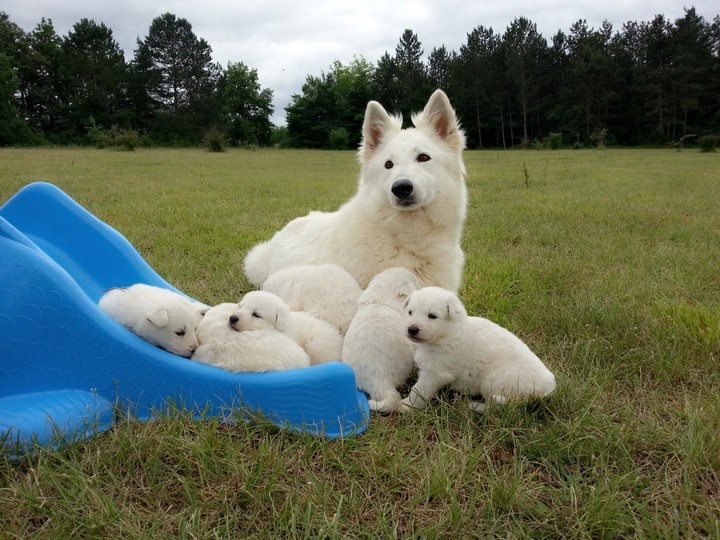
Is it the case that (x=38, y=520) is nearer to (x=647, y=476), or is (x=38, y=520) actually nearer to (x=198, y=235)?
(x=647, y=476)

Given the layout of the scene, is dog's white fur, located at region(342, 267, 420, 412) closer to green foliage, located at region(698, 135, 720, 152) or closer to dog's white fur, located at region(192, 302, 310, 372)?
dog's white fur, located at region(192, 302, 310, 372)

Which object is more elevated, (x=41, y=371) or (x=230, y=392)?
(x=41, y=371)

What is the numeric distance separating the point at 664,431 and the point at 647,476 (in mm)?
348

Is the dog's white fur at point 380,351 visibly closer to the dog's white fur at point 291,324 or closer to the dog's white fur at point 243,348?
the dog's white fur at point 291,324

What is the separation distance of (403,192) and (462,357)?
1388 millimetres

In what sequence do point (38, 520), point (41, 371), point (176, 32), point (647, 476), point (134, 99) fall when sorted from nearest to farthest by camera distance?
point (38, 520) → point (647, 476) → point (41, 371) → point (134, 99) → point (176, 32)

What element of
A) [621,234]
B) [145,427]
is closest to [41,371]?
[145,427]

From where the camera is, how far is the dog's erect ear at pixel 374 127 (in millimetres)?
4125

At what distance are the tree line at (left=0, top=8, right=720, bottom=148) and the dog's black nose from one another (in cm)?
4372

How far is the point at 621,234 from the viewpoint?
703 cm

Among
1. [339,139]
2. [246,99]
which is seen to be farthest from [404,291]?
[246,99]

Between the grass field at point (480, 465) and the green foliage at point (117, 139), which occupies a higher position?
the green foliage at point (117, 139)

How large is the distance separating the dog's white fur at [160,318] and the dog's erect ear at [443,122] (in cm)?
243

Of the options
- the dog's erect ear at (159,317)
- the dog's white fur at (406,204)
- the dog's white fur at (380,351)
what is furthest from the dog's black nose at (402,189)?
the dog's erect ear at (159,317)
